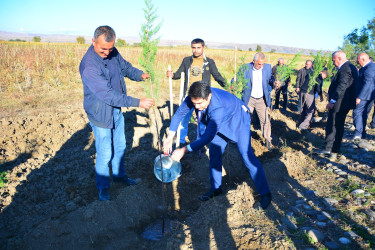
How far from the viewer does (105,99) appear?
2982 mm

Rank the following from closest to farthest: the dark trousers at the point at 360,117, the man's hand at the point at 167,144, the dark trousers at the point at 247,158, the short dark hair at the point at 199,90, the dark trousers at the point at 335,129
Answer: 1. the short dark hair at the point at 199,90
2. the man's hand at the point at 167,144
3. the dark trousers at the point at 247,158
4. the dark trousers at the point at 335,129
5. the dark trousers at the point at 360,117

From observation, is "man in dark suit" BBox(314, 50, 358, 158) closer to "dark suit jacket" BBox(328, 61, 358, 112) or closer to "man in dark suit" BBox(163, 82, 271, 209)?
"dark suit jacket" BBox(328, 61, 358, 112)

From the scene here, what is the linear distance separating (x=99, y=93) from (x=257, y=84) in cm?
365

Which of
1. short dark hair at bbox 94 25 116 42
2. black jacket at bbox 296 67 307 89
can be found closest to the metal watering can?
short dark hair at bbox 94 25 116 42

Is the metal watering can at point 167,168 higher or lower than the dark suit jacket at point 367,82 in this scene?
lower

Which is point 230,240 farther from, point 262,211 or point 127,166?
point 127,166

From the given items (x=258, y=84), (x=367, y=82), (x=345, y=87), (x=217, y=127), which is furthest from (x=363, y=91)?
(x=217, y=127)

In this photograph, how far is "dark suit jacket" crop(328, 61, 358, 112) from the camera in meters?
4.50

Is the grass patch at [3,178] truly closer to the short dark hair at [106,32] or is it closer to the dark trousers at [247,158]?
the short dark hair at [106,32]

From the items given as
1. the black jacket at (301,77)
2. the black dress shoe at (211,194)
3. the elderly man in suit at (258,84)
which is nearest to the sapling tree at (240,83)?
the elderly man in suit at (258,84)

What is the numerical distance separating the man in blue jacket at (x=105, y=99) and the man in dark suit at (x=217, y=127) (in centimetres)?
71

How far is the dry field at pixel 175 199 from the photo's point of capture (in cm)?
275

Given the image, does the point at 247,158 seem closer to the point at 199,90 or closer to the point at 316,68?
the point at 199,90

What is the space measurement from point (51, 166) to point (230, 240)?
3.69 meters
